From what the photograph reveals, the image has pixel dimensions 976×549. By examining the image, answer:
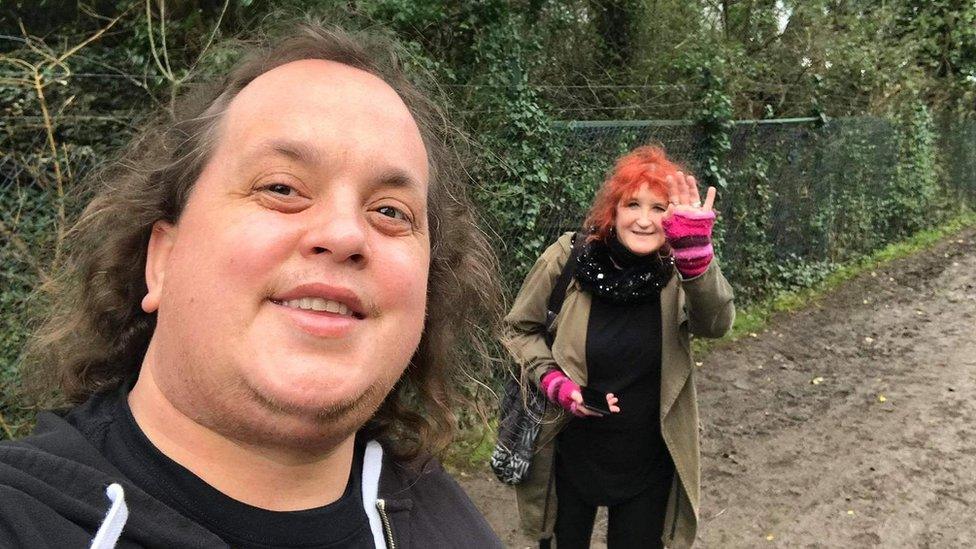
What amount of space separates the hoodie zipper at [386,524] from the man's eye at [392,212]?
0.52 meters

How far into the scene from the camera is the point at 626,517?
284 cm

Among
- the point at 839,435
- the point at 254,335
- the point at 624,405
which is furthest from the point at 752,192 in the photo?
the point at 254,335

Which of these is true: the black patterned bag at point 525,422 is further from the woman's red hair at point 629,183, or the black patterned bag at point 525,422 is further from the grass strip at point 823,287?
the grass strip at point 823,287

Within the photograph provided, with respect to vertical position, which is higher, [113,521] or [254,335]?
[254,335]

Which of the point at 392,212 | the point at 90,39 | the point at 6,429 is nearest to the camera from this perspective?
the point at 392,212

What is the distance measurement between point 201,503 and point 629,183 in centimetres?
204

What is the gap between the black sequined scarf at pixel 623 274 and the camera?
106 inches

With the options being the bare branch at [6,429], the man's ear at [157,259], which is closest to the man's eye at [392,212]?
the man's ear at [157,259]

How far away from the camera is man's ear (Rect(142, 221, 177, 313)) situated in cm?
128

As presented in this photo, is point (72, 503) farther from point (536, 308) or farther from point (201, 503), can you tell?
point (536, 308)

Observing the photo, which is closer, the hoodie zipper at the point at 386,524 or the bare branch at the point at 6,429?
the hoodie zipper at the point at 386,524

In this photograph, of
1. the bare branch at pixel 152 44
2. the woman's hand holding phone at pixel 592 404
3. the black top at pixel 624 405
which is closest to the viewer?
the woman's hand holding phone at pixel 592 404

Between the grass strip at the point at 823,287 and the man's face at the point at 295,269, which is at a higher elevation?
the man's face at the point at 295,269

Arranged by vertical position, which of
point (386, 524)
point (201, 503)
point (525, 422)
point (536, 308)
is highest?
point (201, 503)
